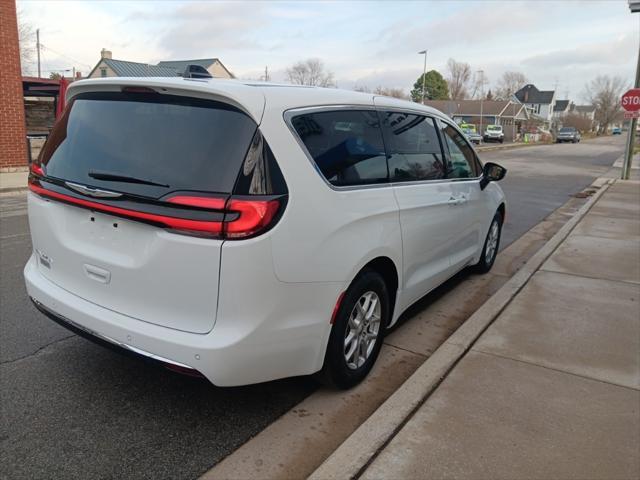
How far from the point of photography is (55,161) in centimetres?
311

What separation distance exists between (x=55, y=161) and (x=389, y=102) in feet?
7.30

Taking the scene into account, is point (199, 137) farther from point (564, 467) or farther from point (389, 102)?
point (564, 467)

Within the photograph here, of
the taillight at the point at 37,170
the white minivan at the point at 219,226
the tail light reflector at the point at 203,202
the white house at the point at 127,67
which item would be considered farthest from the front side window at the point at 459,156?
the white house at the point at 127,67

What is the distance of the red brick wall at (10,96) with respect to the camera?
13.7 m

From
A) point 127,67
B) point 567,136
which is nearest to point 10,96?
point 127,67

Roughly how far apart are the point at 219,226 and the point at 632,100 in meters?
17.4

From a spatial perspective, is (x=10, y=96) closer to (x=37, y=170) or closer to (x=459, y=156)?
(x=37, y=170)

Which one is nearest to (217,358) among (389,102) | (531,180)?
(389,102)

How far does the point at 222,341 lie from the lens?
2477 millimetres

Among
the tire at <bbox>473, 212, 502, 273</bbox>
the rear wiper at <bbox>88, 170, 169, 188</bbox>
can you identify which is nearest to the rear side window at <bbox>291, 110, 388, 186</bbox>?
the rear wiper at <bbox>88, 170, 169, 188</bbox>

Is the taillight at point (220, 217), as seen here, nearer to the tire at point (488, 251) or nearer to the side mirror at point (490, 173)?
the side mirror at point (490, 173)

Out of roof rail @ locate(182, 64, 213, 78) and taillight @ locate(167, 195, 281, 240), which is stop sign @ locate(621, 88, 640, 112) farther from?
taillight @ locate(167, 195, 281, 240)

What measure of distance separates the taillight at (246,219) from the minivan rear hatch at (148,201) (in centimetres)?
4

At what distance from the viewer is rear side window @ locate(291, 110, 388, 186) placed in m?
2.89
